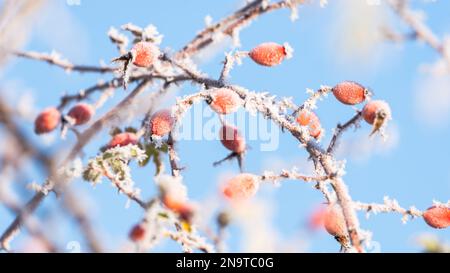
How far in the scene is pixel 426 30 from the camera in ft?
11.1

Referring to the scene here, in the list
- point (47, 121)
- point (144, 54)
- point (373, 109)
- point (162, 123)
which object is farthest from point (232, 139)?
point (47, 121)

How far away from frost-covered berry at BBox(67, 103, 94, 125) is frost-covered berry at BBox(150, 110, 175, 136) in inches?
29.8

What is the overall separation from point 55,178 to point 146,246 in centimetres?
88

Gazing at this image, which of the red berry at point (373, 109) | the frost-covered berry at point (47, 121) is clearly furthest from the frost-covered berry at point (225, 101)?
the frost-covered berry at point (47, 121)

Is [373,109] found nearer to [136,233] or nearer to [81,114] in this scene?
[136,233]

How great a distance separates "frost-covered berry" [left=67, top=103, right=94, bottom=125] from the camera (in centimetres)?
336

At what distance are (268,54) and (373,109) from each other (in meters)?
0.61

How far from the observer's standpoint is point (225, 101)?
2.48 m

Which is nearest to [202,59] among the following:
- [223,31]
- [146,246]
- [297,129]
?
[223,31]

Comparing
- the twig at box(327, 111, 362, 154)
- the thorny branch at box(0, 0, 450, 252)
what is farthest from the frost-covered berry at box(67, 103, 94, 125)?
the twig at box(327, 111, 362, 154)

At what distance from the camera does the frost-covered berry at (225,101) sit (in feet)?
8.13

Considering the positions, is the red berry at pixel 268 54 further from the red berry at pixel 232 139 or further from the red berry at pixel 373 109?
the red berry at pixel 373 109

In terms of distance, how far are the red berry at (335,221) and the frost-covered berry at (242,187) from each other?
263 millimetres

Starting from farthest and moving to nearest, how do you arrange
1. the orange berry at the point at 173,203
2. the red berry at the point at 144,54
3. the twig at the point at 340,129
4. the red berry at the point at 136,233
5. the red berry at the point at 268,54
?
the red berry at the point at 268,54, the red berry at the point at 144,54, the twig at the point at 340,129, the red berry at the point at 136,233, the orange berry at the point at 173,203
